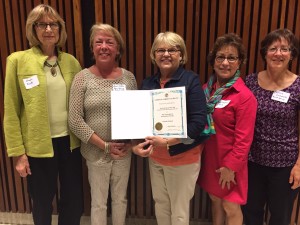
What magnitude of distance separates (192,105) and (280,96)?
67 centimetres

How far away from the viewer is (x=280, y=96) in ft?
7.22

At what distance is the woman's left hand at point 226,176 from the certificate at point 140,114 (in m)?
0.50

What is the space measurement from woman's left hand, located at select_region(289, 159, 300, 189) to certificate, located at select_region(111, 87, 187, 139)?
984 millimetres

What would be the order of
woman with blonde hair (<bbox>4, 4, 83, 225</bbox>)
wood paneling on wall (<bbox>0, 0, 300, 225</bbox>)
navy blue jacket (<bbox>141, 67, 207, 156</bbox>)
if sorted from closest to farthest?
navy blue jacket (<bbox>141, 67, 207, 156</bbox>)
woman with blonde hair (<bbox>4, 4, 83, 225</bbox>)
wood paneling on wall (<bbox>0, 0, 300, 225</bbox>)

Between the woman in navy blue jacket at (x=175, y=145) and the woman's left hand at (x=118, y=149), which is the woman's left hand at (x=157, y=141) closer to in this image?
the woman in navy blue jacket at (x=175, y=145)

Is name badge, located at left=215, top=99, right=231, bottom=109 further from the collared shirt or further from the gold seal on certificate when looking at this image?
the collared shirt

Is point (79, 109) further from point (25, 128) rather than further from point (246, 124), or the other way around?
point (246, 124)

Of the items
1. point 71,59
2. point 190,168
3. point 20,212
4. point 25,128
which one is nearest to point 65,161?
point 25,128

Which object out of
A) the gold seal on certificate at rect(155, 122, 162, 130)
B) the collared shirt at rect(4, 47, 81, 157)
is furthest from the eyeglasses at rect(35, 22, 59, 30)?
the gold seal on certificate at rect(155, 122, 162, 130)

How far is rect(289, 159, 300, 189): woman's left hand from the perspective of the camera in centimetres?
224

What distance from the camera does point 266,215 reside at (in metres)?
3.08

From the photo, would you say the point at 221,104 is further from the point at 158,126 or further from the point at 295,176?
the point at 295,176

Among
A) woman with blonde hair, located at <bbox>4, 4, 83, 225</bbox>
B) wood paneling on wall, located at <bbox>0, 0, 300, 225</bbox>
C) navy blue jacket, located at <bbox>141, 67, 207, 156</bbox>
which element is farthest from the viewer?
wood paneling on wall, located at <bbox>0, 0, 300, 225</bbox>

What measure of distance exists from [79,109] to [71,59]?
48 centimetres
